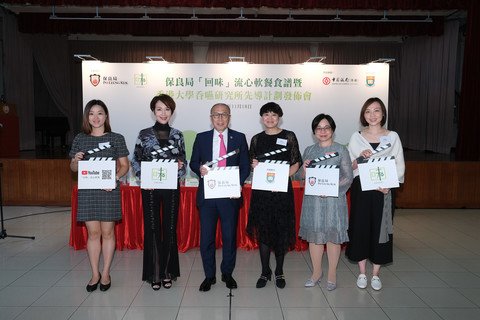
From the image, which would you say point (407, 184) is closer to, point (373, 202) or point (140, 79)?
point (373, 202)

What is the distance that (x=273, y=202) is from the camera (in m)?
3.51

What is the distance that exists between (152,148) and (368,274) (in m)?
2.30

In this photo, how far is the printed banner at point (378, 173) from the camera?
10.8ft

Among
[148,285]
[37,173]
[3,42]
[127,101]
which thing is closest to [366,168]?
[148,285]

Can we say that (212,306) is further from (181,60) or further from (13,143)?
(181,60)

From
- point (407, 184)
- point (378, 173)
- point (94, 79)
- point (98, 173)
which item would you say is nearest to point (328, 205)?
point (378, 173)

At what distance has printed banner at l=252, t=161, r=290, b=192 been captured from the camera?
3.35 m

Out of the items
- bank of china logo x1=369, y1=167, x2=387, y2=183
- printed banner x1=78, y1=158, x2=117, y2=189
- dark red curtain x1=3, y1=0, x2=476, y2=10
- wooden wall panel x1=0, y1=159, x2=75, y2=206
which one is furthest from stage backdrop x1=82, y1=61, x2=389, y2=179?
bank of china logo x1=369, y1=167, x2=387, y2=183

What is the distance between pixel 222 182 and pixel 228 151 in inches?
10.7

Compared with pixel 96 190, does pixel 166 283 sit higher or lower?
lower

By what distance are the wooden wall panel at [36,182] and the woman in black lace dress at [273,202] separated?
4518 millimetres

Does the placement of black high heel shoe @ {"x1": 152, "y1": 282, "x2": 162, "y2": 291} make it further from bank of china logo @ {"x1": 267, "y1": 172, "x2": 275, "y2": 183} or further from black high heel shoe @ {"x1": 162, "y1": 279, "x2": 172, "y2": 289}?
bank of china logo @ {"x1": 267, "y1": 172, "x2": 275, "y2": 183}

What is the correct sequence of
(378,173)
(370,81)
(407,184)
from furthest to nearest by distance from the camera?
(370,81)
(407,184)
(378,173)

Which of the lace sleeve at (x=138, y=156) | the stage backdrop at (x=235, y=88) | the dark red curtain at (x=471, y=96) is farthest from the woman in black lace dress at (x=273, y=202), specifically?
the dark red curtain at (x=471, y=96)
